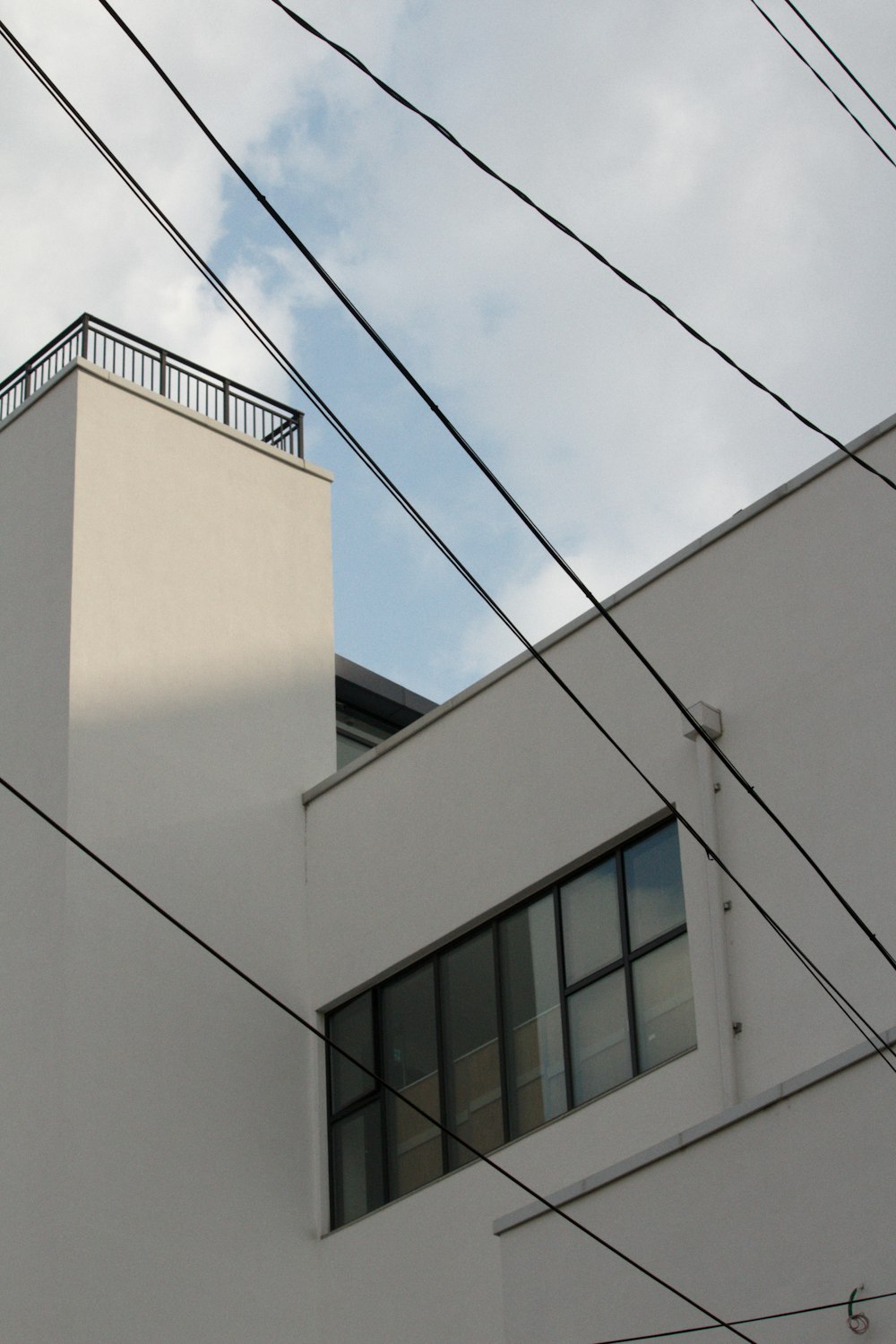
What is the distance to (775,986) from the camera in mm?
11641

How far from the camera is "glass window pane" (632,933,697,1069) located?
12.4m

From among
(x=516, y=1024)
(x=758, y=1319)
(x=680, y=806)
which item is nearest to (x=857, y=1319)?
(x=758, y=1319)

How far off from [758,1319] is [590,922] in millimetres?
4985

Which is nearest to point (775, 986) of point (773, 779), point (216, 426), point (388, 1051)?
point (773, 779)

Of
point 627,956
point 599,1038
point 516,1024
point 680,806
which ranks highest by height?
point 680,806

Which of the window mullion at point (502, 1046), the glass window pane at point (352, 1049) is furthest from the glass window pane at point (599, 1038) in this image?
the glass window pane at point (352, 1049)

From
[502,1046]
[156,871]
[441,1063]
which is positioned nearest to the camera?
[502,1046]

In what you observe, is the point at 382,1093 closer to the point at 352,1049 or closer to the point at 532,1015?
the point at 352,1049

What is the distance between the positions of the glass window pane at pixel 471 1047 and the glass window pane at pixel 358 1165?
812mm

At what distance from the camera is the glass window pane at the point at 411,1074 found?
13961mm

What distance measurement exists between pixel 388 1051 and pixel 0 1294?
3281 millimetres

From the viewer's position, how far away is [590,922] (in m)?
13.3

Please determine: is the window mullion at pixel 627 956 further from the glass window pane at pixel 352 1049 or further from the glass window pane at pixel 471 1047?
the glass window pane at pixel 352 1049

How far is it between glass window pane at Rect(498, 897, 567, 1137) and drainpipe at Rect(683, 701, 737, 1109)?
1677mm
